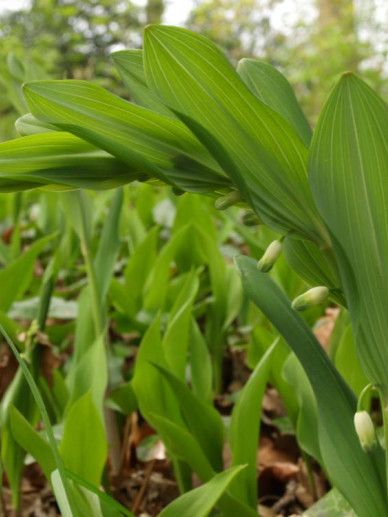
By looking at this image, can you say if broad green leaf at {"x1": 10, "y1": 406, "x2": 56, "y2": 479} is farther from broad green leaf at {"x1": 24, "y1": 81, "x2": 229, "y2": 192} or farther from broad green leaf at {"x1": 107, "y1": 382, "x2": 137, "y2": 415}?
broad green leaf at {"x1": 24, "y1": 81, "x2": 229, "y2": 192}

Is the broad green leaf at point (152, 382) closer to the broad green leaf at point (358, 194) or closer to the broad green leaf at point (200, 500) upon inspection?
the broad green leaf at point (200, 500)

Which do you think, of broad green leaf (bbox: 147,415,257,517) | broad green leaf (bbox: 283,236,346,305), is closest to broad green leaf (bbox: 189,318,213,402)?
broad green leaf (bbox: 147,415,257,517)

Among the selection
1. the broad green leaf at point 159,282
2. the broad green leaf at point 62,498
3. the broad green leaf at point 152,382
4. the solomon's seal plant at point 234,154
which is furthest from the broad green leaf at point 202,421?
the broad green leaf at point 159,282

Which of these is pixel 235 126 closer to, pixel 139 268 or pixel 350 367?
pixel 350 367

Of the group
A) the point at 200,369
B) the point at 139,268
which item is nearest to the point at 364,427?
the point at 200,369

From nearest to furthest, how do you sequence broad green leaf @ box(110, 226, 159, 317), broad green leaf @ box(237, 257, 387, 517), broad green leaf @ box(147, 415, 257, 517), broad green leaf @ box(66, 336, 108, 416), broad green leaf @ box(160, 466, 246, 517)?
broad green leaf @ box(237, 257, 387, 517)
broad green leaf @ box(160, 466, 246, 517)
broad green leaf @ box(147, 415, 257, 517)
broad green leaf @ box(66, 336, 108, 416)
broad green leaf @ box(110, 226, 159, 317)

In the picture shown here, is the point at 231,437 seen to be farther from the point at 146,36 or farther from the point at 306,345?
the point at 146,36

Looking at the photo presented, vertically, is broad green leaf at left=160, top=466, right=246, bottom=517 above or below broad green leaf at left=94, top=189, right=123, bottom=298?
below
